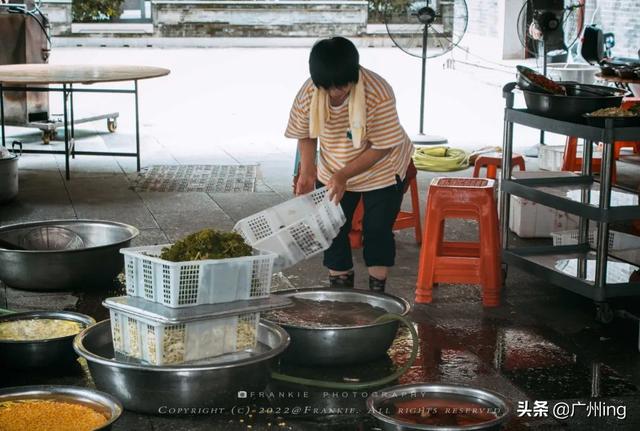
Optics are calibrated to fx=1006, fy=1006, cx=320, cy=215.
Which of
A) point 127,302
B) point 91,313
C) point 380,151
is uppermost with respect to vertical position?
point 380,151

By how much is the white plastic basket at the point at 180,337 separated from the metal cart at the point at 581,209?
212 centimetres

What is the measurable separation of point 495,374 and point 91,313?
2.36 metres

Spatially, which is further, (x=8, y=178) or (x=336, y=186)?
(x=8, y=178)

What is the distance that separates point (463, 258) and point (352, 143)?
1186 millimetres

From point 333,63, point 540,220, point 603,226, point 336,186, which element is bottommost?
point 540,220

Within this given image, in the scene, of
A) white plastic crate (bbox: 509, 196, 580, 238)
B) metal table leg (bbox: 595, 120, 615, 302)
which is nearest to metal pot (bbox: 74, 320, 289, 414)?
metal table leg (bbox: 595, 120, 615, 302)

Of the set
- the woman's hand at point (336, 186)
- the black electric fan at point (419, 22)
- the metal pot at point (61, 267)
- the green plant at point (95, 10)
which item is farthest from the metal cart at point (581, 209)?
the green plant at point (95, 10)

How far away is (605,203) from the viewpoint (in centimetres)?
549

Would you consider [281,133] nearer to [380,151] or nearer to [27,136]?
[27,136]

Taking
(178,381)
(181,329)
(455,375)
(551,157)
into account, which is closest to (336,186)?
(455,375)

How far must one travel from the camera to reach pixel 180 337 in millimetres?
4316

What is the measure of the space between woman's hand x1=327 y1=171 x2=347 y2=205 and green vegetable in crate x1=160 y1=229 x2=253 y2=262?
0.78m

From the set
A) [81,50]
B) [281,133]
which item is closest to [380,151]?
[281,133]

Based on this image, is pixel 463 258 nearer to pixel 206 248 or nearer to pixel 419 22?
pixel 206 248
